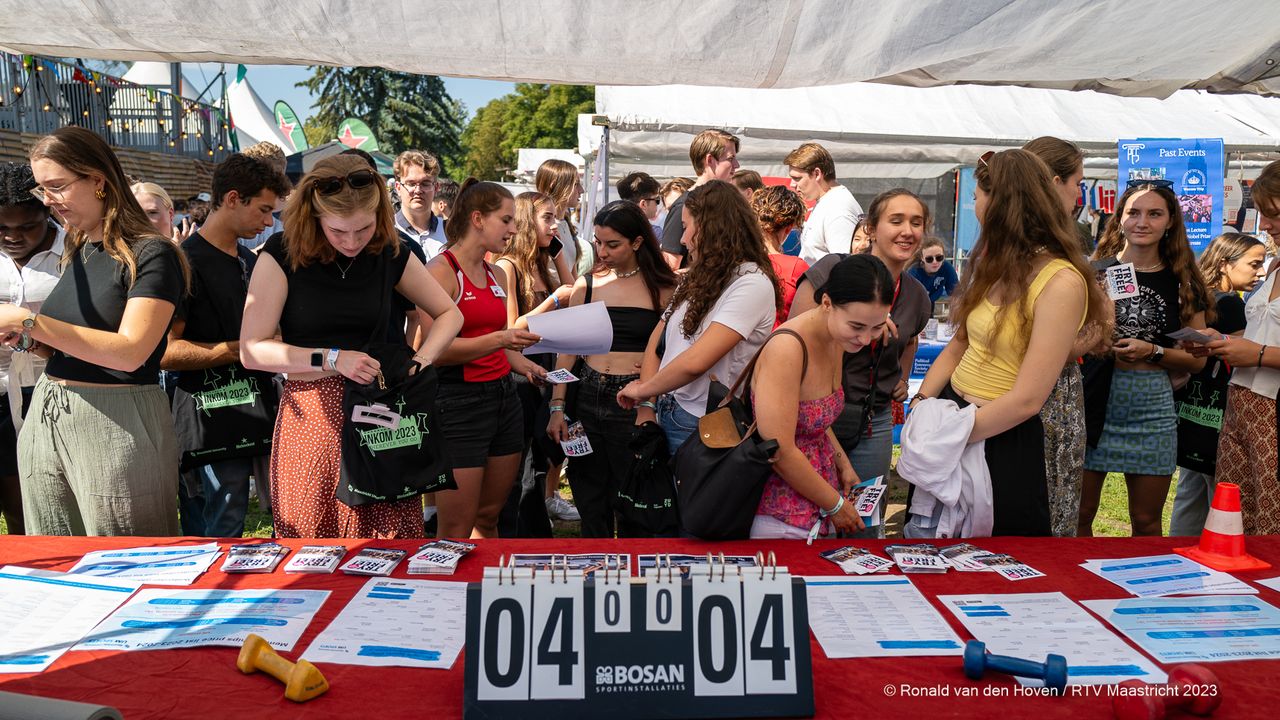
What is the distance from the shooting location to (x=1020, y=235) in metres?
2.51

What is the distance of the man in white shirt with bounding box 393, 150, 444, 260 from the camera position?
5.29 metres

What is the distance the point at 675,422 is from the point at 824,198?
8.20 ft

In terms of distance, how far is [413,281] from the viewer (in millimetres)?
2832

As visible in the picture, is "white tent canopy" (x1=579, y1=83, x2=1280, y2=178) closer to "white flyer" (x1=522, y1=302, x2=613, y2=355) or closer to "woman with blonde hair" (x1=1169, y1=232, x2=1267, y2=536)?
"woman with blonde hair" (x1=1169, y1=232, x2=1267, y2=536)

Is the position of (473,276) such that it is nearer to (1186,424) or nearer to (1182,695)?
(1182,695)

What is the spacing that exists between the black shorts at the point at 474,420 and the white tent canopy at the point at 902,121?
6579mm

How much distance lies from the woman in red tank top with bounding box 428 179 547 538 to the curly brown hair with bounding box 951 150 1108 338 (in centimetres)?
159

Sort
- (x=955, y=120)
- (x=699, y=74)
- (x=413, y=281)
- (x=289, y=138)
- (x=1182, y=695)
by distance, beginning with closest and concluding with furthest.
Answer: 1. (x=1182, y=695)
2. (x=699, y=74)
3. (x=413, y=281)
4. (x=955, y=120)
5. (x=289, y=138)

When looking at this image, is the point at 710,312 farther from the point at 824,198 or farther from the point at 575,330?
the point at 824,198

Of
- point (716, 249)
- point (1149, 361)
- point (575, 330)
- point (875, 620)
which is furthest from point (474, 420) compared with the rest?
point (1149, 361)

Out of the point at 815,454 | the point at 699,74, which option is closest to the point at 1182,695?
the point at 815,454

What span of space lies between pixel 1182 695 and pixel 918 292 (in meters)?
2.24

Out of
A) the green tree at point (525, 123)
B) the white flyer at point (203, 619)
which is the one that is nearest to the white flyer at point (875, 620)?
the white flyer at point (203, 619)

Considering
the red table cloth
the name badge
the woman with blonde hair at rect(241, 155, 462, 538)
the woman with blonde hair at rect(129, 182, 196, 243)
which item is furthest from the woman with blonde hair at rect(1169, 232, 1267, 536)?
the woman with blonde hair at rect(129, 182, 196, 243)
